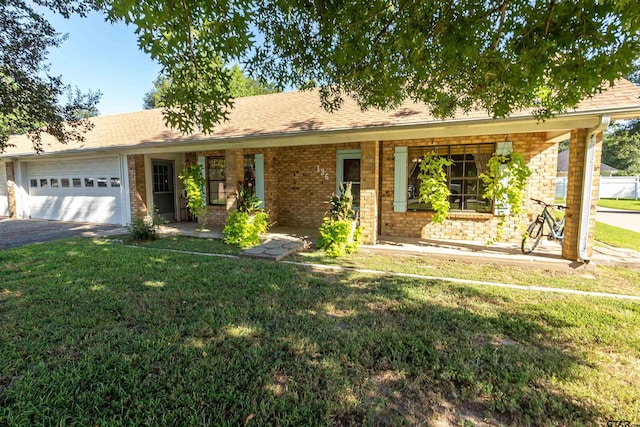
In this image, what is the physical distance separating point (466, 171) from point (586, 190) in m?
2.51

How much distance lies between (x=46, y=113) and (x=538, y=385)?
24.7 feet

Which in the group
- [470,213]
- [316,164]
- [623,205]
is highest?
[316,164]

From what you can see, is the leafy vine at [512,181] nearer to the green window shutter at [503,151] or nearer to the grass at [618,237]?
the green window shutter at [503,151]

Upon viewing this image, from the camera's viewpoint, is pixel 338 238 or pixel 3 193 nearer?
pixel 338 238

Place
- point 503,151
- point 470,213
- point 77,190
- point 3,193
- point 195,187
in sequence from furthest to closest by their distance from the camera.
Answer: point 3,193 < point 77,190 < point 195,187 < point 470,213 < point 503,151

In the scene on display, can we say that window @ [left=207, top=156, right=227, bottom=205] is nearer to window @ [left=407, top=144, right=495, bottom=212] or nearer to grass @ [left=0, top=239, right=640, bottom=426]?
grass @ [left=0, top=239, right=640, bottom=426]

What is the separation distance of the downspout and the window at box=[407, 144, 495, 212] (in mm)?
2045

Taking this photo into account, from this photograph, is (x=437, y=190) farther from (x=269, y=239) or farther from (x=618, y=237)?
(x=618, y=237)

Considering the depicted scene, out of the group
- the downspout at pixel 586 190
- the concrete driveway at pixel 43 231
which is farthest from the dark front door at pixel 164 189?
the downspout at pixel 586 190

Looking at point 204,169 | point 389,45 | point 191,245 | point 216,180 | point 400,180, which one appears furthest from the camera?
point 216,180

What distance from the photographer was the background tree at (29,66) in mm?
4598

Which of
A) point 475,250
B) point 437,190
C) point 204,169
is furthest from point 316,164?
point 475,250

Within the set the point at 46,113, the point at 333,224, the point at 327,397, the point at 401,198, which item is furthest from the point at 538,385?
the point at 46,113

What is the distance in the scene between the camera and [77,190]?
37.2 ft
